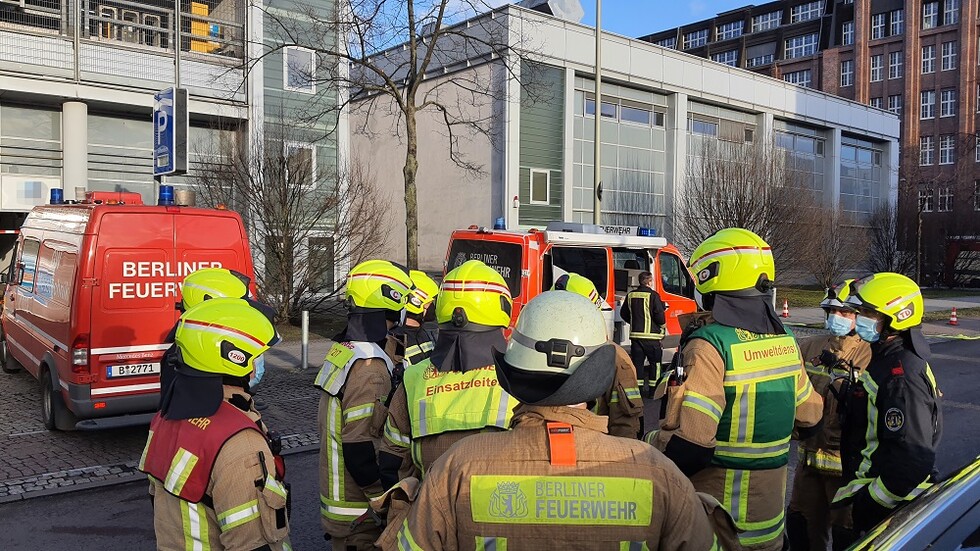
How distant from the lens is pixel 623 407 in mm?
4305

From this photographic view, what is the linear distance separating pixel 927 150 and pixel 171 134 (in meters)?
64.2

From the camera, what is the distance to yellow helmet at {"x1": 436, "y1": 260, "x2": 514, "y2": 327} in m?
3.11

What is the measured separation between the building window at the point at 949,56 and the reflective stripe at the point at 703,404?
67.3 metres

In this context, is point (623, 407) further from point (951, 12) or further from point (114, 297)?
point (951, 12)

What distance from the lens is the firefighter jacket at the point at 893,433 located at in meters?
3.21

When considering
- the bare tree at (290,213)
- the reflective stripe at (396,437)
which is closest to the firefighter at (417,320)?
the reflective stripe at (396,437)

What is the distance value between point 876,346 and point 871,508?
0.79 metres

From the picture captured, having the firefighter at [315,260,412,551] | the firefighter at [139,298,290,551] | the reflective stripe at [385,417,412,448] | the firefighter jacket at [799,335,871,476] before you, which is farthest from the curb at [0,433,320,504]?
the firefighter jacket at [799,335,871,476]

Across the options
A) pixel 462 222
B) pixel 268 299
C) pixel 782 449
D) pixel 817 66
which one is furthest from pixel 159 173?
pixel 817 66

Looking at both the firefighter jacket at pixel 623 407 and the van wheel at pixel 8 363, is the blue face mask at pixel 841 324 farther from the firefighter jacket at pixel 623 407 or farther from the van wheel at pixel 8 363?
the van wheel at pixel 8 363

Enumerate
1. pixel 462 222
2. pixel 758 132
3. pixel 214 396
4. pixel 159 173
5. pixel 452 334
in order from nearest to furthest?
pixel 214 396 → pixel 452 334 → pixel 159 173 → pixel 462 222 → pixel 758 132

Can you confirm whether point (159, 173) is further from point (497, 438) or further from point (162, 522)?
point (497, 438)

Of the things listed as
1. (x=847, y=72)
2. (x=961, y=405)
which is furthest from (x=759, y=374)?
(x=847, y=72)

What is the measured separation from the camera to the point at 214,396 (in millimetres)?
2578
